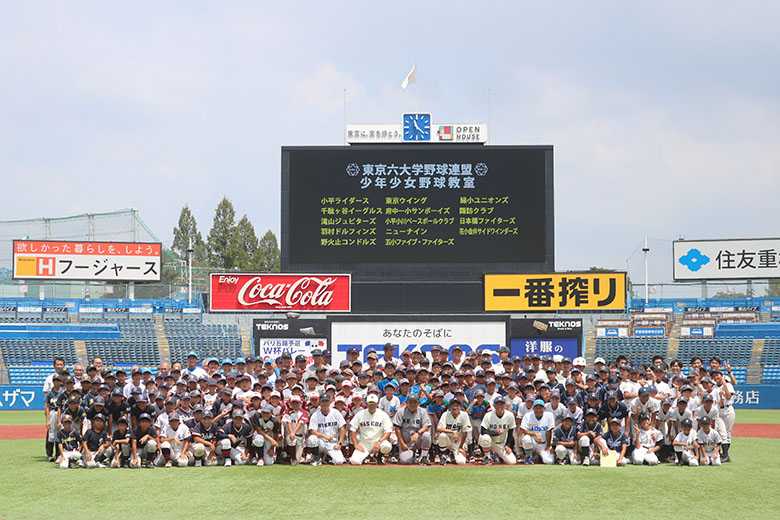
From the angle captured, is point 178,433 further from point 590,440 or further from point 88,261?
point 88,261

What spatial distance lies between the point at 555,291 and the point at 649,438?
10.2 meters

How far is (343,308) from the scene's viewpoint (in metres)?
22.0

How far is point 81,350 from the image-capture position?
108 feet

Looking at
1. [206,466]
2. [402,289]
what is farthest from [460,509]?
[402,289]

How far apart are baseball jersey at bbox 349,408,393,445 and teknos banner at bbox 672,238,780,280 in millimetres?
24406

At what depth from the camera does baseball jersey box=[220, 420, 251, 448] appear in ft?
39.0

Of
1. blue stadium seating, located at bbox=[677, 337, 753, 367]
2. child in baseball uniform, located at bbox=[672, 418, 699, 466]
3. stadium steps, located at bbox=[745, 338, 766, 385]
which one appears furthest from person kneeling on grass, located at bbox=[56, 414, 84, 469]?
blue stadium seating, located at bbox=[677, 337, 753, 367]

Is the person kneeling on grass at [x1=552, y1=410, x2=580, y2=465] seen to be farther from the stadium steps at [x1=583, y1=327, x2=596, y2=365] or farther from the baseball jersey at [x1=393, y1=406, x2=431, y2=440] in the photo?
the stadium steps at [x1=583, y1=327, x2=596, y2=365]

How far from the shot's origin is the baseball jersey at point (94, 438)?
1162 centimetres

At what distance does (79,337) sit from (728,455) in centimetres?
→ 2736

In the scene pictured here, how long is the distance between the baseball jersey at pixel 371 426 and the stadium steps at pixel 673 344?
24.5m

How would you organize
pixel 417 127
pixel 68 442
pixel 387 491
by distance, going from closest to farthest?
1. pixel 387 491
2. pixel 68 442
3. pixel 417 127

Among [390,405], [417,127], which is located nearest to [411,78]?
[417,127]

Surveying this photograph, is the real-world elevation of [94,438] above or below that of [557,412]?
below
